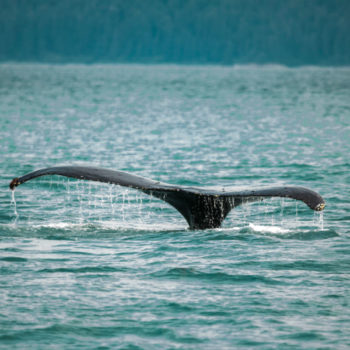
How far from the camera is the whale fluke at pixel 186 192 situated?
33.6 ft

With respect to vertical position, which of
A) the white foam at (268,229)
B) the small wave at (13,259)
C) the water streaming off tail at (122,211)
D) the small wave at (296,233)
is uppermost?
the water streaming off tail at (122,211)

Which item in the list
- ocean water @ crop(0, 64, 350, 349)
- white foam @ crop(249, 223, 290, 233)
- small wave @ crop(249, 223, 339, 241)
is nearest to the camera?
ocean water @ crop(0, 64, 350, 349)

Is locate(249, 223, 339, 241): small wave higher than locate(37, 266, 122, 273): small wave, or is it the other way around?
locate(249, 223, 339, 241): small wave

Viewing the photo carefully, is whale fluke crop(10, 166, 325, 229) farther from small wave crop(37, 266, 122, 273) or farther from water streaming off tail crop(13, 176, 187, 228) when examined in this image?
Answer: water streaming off tail crop(13, 176, 187, 228)

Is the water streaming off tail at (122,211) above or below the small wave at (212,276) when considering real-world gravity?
above

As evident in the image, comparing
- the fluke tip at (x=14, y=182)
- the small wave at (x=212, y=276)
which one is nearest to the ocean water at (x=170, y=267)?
the small wave at (x=212, y=276)

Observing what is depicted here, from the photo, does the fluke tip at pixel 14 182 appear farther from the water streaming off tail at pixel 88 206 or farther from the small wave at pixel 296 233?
the small wave at pixel 296 233

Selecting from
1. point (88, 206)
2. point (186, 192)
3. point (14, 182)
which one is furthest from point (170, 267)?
point (88, 206)

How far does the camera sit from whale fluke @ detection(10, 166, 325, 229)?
10242mm

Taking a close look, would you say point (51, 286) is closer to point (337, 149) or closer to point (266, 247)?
point (266, 247)

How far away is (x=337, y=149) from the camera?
29.1 metres

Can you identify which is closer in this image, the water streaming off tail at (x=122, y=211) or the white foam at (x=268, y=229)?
the white foam at (x=268, y=229)

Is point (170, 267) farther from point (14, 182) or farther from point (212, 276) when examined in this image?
point (14, 182)

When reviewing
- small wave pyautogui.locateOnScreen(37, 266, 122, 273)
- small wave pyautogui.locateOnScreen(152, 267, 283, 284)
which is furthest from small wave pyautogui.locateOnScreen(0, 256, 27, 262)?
small wave pyautogui.locateOnScreen(152, 267, 283, 284)
